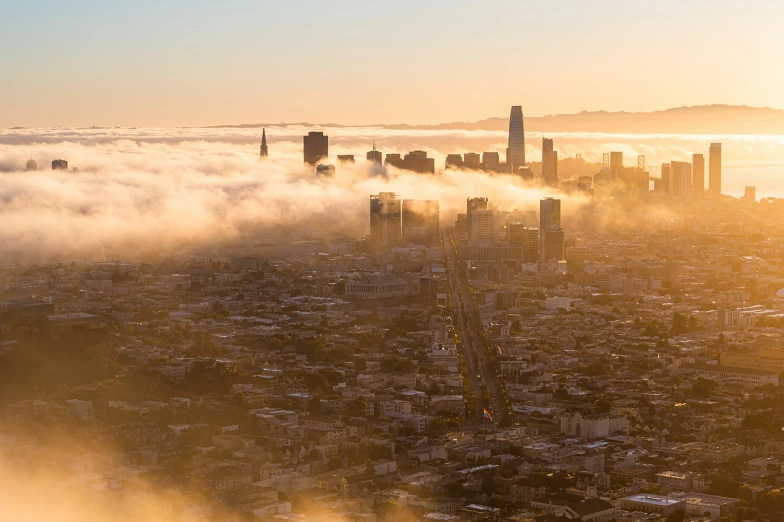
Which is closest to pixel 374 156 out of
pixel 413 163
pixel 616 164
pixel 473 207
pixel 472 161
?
pixel 413 163

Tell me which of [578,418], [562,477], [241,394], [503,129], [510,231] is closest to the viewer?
[562,477]

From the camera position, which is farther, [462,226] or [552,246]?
[462,226]

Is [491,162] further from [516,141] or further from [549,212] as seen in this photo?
[549,212]

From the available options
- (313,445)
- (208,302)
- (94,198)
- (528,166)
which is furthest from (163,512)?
(528,166)

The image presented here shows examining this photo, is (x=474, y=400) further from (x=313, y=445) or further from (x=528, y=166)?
(x=528, y=166)

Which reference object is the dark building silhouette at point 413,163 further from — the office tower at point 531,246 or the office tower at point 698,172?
the office tower at point 698,172

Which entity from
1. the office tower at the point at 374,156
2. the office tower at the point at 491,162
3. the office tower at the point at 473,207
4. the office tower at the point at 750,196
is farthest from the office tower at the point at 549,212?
the office tower at the point at 750,196

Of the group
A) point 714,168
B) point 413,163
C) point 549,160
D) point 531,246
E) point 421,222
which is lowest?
point 531,246
